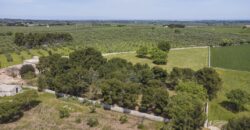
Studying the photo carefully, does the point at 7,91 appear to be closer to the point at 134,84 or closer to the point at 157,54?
the point at 134,84

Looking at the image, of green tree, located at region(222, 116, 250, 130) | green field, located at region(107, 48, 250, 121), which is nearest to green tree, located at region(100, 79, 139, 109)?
green field, located at region(107, 48, 250, 121)

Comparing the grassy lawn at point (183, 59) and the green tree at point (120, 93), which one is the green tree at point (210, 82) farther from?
the grassy lawn at point (183, 59)

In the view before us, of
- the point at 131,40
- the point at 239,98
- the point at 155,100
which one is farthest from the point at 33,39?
the point at 239,98

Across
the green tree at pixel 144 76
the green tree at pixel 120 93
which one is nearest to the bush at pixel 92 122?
the green tree at pixel 120 93

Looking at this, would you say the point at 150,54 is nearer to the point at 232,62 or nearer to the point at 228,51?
the point at 232,62

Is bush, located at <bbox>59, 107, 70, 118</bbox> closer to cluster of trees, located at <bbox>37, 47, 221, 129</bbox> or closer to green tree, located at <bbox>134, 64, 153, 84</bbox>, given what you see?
cluster of trees, located at <bbox>37, 47, 221, 129</bbox>
